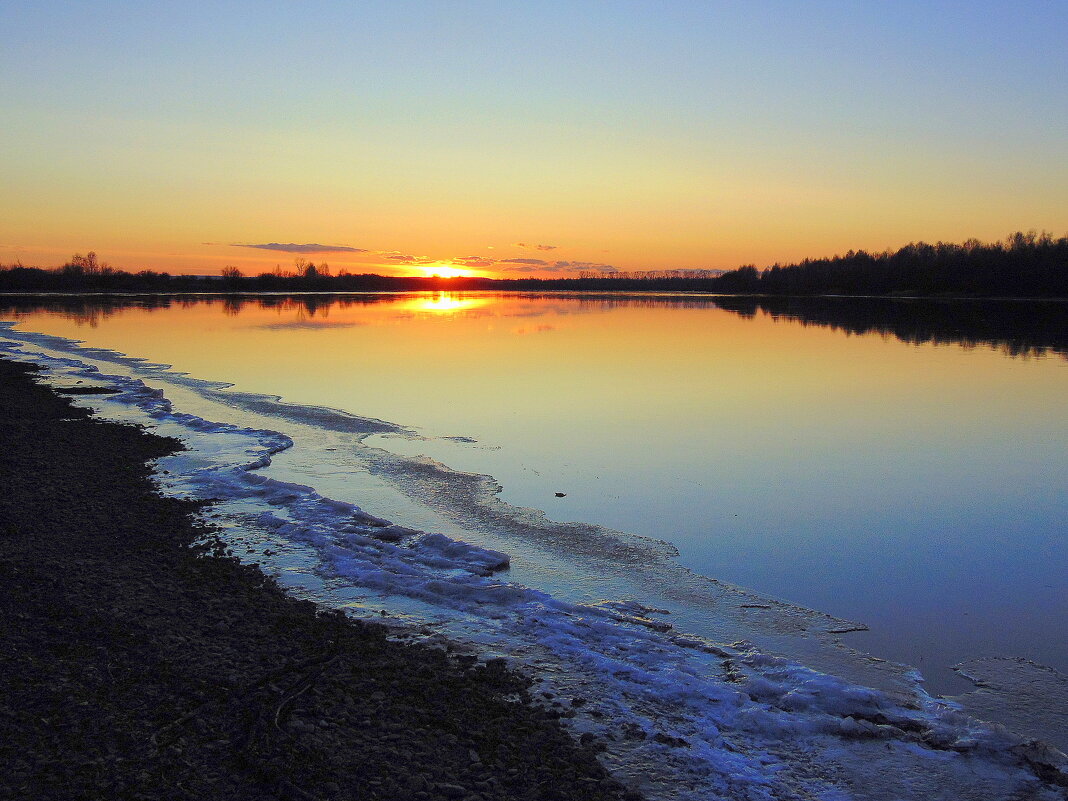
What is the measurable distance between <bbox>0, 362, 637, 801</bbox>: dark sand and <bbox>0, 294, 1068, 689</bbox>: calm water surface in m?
3.22

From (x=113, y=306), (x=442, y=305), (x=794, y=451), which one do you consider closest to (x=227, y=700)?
(x=794, y=451)

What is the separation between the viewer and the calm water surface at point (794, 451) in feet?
22.3

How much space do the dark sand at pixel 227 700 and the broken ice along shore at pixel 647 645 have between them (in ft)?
1.39

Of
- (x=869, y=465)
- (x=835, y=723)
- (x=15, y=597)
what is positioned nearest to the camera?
(x=835, y=723)

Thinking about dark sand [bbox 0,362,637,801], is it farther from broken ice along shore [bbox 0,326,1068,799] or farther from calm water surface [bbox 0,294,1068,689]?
calm water surface [bbox 0,294,1068,689]

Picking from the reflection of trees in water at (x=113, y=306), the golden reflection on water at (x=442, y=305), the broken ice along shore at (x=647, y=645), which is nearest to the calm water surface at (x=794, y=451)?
the broken ice along shore at (x=647, y=645)

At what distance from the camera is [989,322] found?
48781 mm

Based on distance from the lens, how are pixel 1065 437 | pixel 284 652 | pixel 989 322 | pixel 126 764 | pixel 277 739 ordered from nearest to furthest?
pixel 126 764, pixel 277 739, pixel 284 652, pixel 1065 437, pixel 989 322

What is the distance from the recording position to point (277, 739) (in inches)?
152

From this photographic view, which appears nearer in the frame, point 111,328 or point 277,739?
point 277,739

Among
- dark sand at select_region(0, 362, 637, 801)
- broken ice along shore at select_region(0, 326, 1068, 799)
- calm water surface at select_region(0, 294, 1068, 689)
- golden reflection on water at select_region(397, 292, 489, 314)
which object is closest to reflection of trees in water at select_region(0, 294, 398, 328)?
golden reflection on water at select_region(397, 292, 489, 314)

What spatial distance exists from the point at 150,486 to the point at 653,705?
24.0ft

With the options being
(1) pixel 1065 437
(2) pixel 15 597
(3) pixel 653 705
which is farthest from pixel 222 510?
(1) pixel 1065 437

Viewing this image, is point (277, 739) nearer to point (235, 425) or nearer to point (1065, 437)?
point (235, 425)
